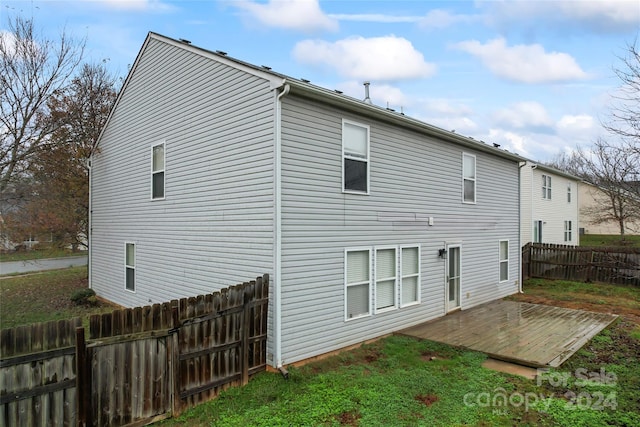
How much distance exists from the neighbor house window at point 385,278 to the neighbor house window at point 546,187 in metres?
16.9

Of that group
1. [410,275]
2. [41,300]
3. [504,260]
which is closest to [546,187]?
[504,260]

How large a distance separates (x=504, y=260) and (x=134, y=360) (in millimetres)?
11493

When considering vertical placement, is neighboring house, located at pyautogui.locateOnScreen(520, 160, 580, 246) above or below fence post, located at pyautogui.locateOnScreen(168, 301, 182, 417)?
above

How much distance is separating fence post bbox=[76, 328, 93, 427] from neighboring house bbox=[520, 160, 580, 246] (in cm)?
1808

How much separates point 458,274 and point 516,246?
424 centimetres

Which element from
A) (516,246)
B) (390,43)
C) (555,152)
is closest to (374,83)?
(390,43)

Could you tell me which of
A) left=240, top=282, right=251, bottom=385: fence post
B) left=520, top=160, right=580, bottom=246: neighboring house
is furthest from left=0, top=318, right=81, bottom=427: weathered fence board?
left=520, top=160, right=580, bottom=246: neighboring house

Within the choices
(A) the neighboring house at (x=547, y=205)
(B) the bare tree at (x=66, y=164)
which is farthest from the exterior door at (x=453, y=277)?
(B) the bare tree at (x=66, y=164)

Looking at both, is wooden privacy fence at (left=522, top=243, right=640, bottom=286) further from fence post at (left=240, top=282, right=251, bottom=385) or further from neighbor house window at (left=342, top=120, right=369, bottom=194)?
fence post at (left=240, top=282, right=251, bottom=385)

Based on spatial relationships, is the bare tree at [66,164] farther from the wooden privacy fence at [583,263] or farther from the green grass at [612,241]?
the green grass at [612,241]

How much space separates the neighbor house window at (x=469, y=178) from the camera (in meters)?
10.4

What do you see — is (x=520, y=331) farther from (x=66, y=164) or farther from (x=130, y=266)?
(x=66, y=164)

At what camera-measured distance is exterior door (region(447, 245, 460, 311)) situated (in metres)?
9.73

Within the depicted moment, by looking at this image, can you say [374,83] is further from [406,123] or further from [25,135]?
[25,135]
